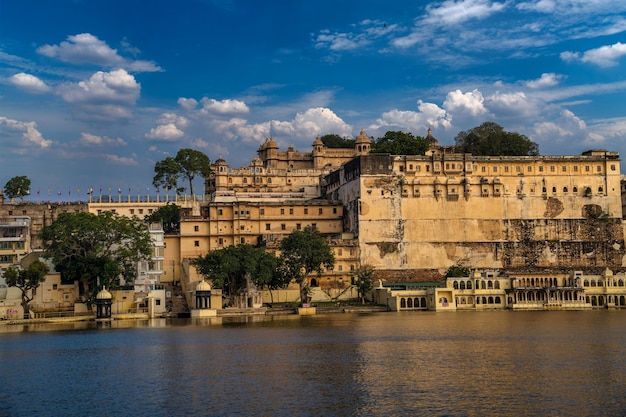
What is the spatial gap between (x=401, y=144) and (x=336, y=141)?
28.0 m

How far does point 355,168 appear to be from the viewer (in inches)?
3462

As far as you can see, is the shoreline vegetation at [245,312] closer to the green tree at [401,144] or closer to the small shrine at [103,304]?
the small shrine at [103,304]

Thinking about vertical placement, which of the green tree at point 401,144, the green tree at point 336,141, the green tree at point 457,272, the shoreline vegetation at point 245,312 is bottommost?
the shoreline vegetation at point 245,312

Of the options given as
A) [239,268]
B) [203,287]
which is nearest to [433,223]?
[239,268]

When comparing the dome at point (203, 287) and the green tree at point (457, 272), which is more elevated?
the green tree at point (457, 272)

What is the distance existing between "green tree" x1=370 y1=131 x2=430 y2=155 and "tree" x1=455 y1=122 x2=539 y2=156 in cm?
688

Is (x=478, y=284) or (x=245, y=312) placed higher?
(x=478, y=284)

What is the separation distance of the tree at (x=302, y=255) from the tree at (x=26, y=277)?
21005 mm

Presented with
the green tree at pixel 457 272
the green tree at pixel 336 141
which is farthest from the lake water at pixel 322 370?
the green tree at pixel 336 141

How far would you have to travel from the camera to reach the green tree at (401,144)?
100 meters

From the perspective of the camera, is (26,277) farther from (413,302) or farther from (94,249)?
(413,302)

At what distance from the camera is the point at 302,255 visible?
7506 centimetres

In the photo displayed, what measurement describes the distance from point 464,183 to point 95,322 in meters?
41.4

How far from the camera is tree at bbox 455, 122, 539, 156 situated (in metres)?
101
